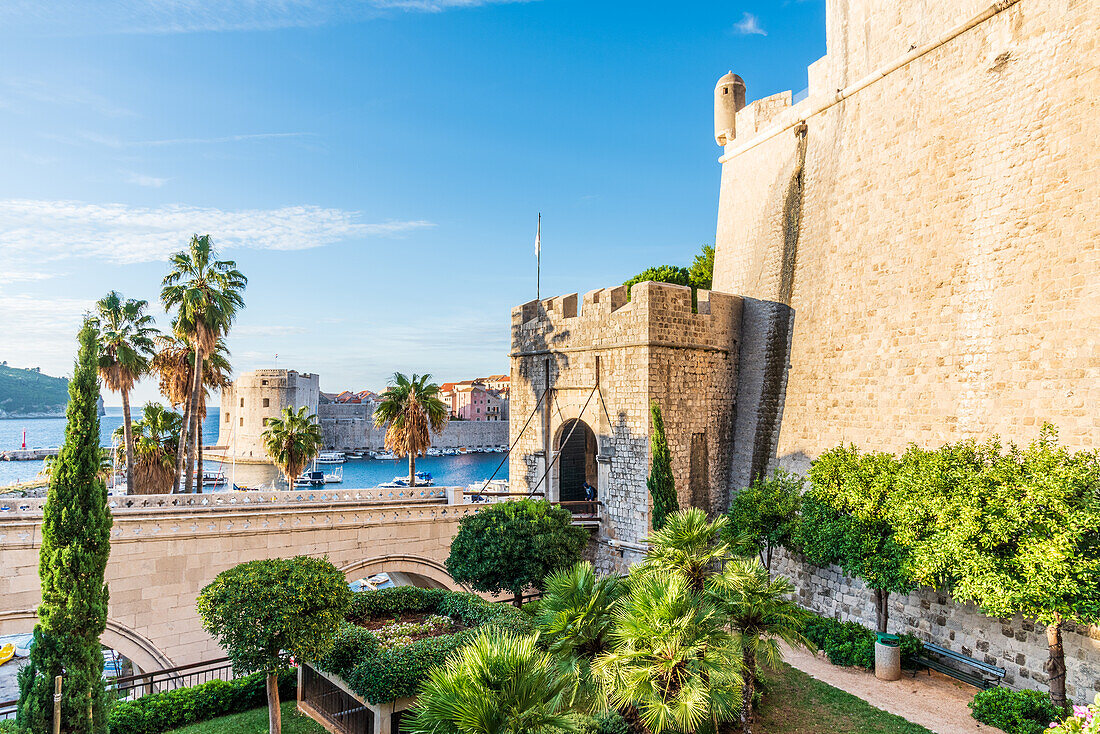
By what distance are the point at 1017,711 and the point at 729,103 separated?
17.5 metres

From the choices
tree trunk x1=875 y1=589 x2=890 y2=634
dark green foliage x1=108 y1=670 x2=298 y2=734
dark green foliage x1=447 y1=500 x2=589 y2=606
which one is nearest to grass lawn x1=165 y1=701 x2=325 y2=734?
dark green foliage x1=108 y1=670 x2=298 y2=734

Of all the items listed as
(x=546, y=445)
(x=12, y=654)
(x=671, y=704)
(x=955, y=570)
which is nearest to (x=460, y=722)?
(x=671, y=704)

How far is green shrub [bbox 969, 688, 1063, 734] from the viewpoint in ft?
29.8

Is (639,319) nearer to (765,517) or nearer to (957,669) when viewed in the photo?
(765,517)

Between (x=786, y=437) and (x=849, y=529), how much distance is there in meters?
4.88

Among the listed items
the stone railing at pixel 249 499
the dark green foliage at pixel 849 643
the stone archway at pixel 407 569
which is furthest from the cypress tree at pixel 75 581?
the dark green foliage at pixel 849 643

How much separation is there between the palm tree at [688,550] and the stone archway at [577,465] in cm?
1007

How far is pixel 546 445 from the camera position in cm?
1947

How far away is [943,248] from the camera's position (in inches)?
509

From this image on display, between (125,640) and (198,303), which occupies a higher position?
(198,303)

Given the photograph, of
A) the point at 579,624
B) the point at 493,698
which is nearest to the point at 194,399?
the point at 579,624

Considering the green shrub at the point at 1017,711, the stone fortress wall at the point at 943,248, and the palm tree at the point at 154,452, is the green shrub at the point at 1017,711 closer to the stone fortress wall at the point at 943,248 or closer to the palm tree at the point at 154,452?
the stone fortress wall at the point at 943,248

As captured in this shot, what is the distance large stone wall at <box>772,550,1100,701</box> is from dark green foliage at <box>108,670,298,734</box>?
10983 mm

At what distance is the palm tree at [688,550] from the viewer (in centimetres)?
996
